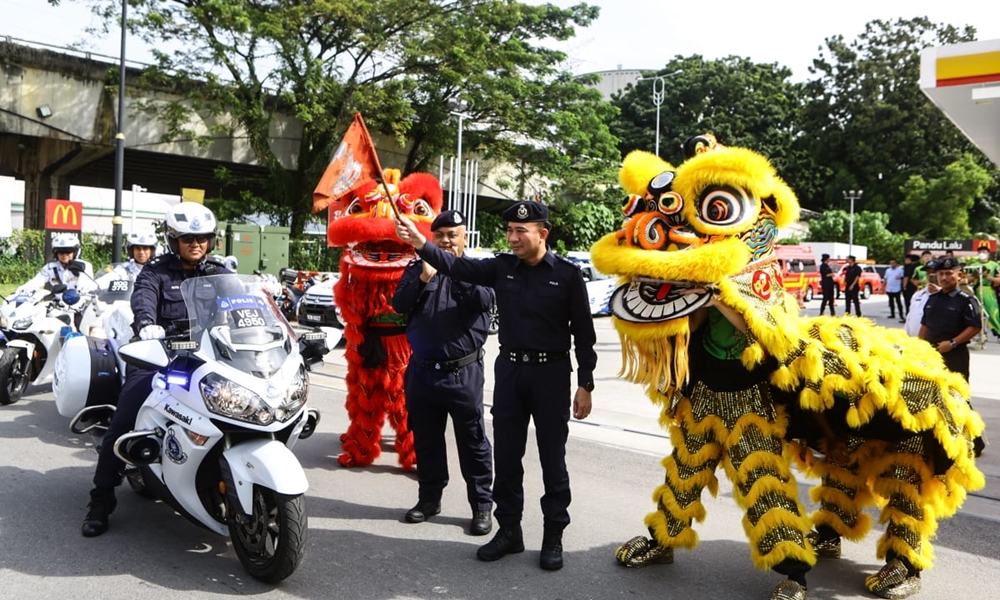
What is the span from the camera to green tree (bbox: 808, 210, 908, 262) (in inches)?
1839

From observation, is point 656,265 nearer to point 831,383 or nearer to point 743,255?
point 743,255

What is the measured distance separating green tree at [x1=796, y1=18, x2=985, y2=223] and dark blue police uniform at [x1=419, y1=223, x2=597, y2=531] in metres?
54.2

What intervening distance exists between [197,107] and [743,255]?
23041mm

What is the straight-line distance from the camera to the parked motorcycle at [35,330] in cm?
780

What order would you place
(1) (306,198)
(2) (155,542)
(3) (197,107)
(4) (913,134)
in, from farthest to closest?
(4) (913,134) < (1) (306,198) < (3) (197,107) < (2) (155,542)

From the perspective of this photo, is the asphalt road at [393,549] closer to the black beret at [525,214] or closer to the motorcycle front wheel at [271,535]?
the motorcycle front wheel at [271,535]

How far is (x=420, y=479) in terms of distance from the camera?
4961mm

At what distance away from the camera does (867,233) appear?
1857 inches

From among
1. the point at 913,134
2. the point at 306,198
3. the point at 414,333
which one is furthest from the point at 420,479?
the point at 913,134

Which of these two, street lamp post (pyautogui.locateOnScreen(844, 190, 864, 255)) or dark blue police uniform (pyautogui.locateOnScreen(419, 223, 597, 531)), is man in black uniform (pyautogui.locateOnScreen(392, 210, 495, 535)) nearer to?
dark blue police uniform (pyautogui.locateOnScreen(419, 223, 597, 531))

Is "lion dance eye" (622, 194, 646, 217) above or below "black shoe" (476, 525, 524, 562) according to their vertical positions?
above

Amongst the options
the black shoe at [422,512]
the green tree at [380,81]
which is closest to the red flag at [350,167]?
the black shoe at [422,512]

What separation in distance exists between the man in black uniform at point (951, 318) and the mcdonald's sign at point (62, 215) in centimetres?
1378

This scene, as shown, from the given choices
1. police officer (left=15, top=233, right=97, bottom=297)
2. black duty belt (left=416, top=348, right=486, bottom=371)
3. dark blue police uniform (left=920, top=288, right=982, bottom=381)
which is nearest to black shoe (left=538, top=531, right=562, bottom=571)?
black duty belt (left=416, top=348, right=486, bottom=371)
